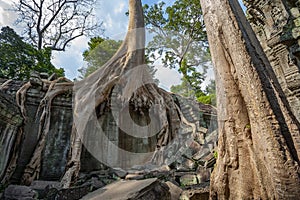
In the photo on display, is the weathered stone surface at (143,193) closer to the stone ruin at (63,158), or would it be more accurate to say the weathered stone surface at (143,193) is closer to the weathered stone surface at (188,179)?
the stone ruin at (63,158)

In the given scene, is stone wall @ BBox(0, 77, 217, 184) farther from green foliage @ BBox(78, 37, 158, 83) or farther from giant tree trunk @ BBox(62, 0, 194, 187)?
green foliage @ BBox(78, 37, 158, 83)

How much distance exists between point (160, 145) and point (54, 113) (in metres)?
2.71

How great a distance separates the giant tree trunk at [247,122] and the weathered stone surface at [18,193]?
8.24 feet

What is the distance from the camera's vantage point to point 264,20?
10.8 ft

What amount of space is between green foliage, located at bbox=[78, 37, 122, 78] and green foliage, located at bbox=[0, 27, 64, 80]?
3131 mm

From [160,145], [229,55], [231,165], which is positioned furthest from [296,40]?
[160,145]

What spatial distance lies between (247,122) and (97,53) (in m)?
10.2

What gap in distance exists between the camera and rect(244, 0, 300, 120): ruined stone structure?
270 centimetres

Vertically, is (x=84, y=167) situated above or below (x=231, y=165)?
below

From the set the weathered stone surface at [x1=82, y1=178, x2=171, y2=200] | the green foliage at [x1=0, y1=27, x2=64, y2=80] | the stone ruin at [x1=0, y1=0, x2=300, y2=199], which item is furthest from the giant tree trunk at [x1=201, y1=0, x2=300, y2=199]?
the green foliage at [x1=0, y1=27, x2=64, y2=80]

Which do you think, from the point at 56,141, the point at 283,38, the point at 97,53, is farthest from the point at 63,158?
the point at 97,53

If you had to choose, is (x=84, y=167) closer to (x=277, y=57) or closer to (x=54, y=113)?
(x=54, y=113)

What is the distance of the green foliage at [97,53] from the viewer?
10.3m

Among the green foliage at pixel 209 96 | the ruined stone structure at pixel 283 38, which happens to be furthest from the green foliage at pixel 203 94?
the ruined stone structure at pixel 283 38
